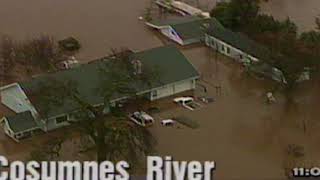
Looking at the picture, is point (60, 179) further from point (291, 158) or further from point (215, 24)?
point (215, 24)

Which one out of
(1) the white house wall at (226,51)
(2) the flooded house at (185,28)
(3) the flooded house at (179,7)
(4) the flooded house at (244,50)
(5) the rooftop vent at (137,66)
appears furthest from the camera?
(3) the flooded house at (179,7)

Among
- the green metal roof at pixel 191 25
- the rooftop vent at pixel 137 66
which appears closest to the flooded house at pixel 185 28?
the green metal roof at pixel 191 25

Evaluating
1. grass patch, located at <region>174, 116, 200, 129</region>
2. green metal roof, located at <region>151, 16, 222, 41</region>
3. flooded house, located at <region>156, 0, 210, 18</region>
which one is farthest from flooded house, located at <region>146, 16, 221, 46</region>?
grass patch, located at <region>174, 116, 200, 129</region>

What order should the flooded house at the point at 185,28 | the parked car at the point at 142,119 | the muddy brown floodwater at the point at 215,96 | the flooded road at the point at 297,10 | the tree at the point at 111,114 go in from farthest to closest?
the flooded road at the point at 297,10 → the flooded house at the point at 185,28 → the parked car at the point at 142,119 → the muddy brown floodwater at the point at 215,96 → the tree at the point at 111,114

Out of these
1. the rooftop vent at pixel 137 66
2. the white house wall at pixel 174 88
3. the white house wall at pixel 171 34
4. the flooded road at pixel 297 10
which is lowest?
the white house wall at pixel 174 88

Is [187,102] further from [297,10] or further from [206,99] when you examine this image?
[297,10]

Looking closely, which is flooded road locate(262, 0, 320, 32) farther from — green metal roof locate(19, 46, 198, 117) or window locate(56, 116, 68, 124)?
window locate(56, 116, 68, 124)

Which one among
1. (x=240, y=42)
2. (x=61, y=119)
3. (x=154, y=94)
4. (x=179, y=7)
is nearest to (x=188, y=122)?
(x=154, y=94)

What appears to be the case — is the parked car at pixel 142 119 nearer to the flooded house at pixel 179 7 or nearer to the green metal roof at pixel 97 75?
the green metal roof at pixel 97 75

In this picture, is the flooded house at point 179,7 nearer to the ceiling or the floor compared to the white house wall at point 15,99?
nearer to the ceiling
